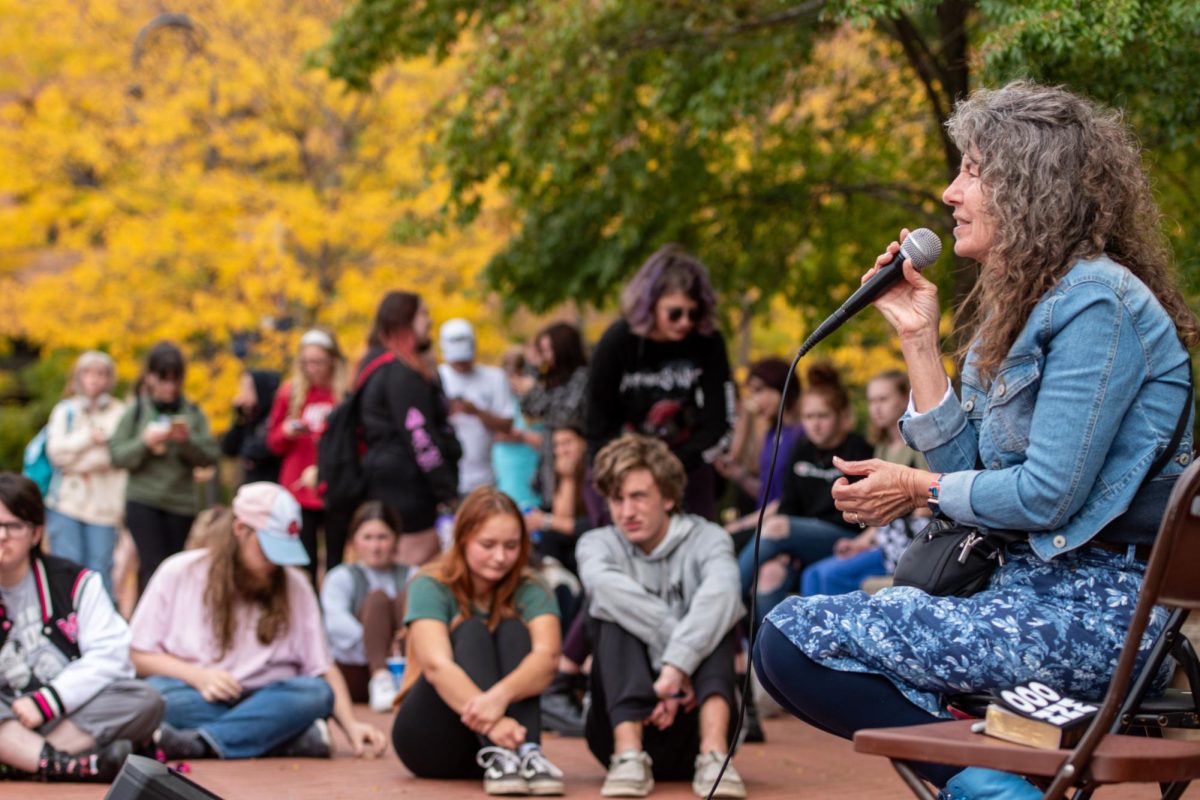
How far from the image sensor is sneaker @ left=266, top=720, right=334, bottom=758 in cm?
739

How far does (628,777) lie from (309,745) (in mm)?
1880

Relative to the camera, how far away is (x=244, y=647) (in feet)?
24.3

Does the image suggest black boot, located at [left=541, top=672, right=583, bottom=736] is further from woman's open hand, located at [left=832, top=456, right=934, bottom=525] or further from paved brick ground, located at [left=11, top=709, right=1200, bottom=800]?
Answer: woman's open hand, located at [left=832, top=456, right=934, bottom=525]

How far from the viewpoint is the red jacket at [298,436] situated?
10859mm

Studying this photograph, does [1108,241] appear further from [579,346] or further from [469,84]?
[579,346]

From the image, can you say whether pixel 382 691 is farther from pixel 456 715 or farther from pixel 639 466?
pixel 639 466

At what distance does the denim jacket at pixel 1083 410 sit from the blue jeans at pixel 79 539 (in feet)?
28.6

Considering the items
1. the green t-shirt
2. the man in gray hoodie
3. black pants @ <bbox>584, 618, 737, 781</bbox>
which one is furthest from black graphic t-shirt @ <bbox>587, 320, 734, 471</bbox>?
black pants @ <bbox>584, 618, 737, 781</bbox>

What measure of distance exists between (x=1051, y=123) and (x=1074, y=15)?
326 cm

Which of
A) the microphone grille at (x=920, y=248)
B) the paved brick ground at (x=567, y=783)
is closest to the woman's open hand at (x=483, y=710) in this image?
the paved brick ground at (x=567, y=783)

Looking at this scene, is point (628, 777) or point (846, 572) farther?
point (846, 572)

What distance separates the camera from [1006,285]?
353cm

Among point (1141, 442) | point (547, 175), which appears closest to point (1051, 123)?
point (1141, 442)

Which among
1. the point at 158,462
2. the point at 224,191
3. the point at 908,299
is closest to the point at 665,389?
the point at 908,299
